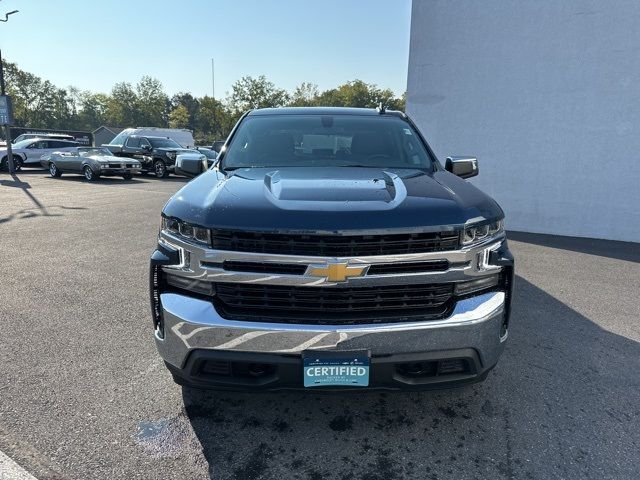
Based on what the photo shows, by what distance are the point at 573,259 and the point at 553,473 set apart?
17.7 ft

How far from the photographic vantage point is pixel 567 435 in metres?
2.52

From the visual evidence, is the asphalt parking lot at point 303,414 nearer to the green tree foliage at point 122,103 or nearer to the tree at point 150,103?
the green tree foliage at point 122,103

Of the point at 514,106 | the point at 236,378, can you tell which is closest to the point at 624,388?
the point at 236,378

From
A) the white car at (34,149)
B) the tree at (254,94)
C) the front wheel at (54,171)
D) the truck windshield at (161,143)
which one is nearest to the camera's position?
the front wheel at (54,171)

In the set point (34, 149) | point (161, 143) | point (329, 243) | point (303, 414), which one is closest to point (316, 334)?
point (329, 243)

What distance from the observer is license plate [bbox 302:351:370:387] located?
2.11m

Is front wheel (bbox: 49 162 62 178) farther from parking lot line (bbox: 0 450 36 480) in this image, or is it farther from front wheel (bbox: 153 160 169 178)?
parking lot line (bbox: 0 450 36 480)

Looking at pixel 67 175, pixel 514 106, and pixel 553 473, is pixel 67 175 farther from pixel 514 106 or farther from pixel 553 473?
pixel 553 473

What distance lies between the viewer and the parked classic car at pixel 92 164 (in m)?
17.8

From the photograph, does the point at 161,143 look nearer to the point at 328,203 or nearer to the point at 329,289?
the point at 328,203

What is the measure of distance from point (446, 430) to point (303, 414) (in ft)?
2.77

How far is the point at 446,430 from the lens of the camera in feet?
8.36

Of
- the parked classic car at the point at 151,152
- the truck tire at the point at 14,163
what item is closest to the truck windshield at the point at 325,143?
the parked classic car at the point at 151,152

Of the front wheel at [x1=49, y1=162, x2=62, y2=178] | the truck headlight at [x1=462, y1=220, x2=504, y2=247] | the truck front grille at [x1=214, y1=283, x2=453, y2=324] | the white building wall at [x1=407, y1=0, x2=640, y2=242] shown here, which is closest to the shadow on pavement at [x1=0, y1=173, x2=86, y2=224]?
the front wheel at [x1=49, y1=162, x2=62, y2=178]
